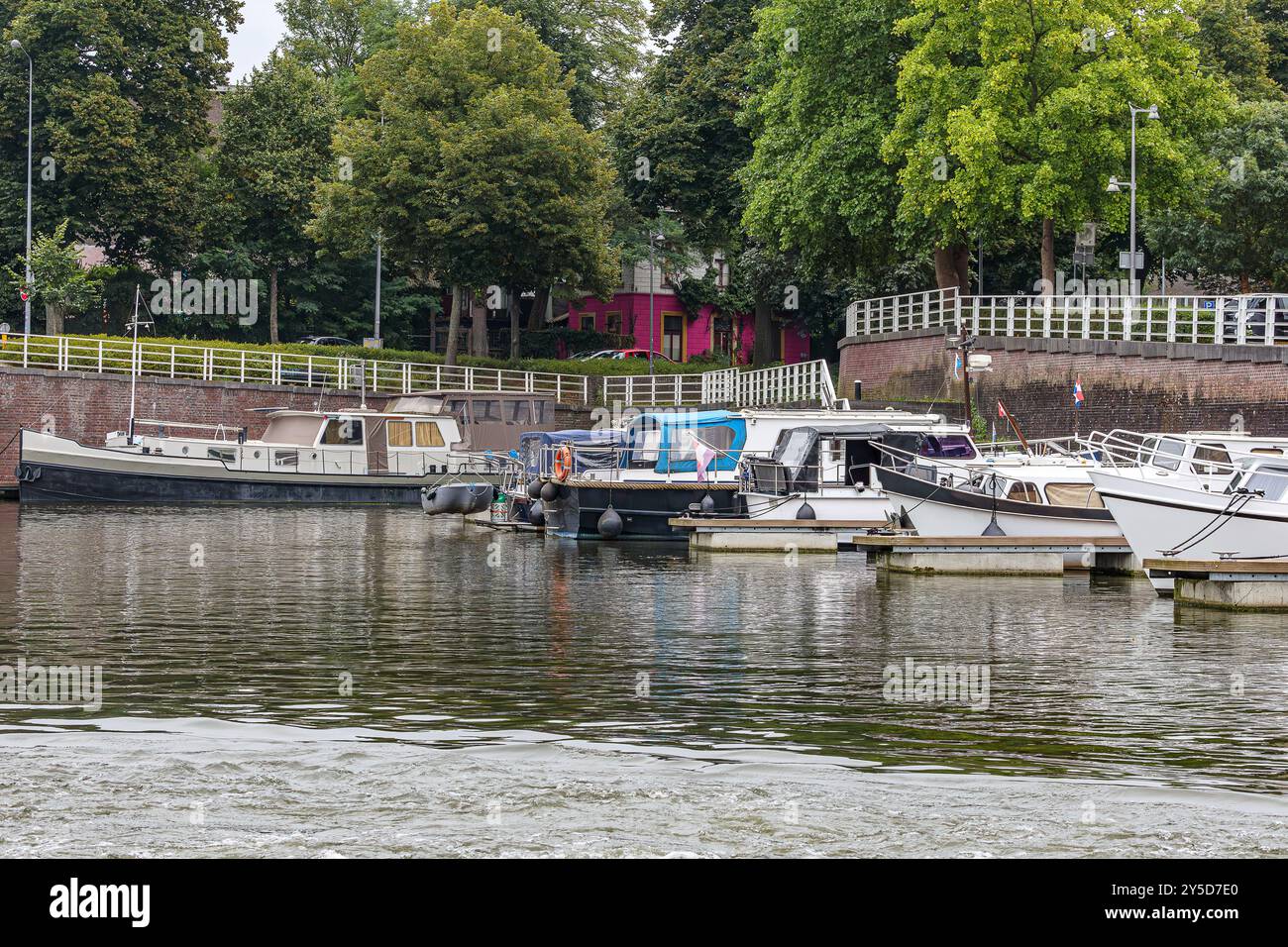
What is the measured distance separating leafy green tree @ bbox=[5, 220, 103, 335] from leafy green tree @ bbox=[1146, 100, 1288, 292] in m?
36.7

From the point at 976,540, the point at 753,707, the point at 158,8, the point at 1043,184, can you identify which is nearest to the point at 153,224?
the point at 158,8

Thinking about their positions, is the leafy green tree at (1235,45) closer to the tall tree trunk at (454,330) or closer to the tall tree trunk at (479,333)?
the tall tree trunk at (479,333)

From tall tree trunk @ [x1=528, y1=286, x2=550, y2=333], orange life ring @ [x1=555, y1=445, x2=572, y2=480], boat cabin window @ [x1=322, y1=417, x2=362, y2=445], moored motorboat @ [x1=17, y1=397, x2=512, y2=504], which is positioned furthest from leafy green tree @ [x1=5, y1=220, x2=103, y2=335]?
orange life ring @ [x1=555, y1=445, x2=572, y2=480]

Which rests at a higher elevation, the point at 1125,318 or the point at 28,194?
the point at 28,194

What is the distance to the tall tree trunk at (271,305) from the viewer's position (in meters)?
68.8

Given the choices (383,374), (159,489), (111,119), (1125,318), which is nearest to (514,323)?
(383,374)

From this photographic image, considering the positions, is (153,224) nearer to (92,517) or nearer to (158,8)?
(158,8)

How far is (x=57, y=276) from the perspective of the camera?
6019 cm

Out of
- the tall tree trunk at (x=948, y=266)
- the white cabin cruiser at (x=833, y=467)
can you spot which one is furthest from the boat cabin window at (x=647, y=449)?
the tall tree trunk at (x=948, y=266)

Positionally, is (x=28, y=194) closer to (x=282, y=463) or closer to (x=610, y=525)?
(x=282, y=463)

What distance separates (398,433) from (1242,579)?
3183 cm

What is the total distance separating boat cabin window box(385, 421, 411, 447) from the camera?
50.6 m

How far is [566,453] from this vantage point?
120ft
